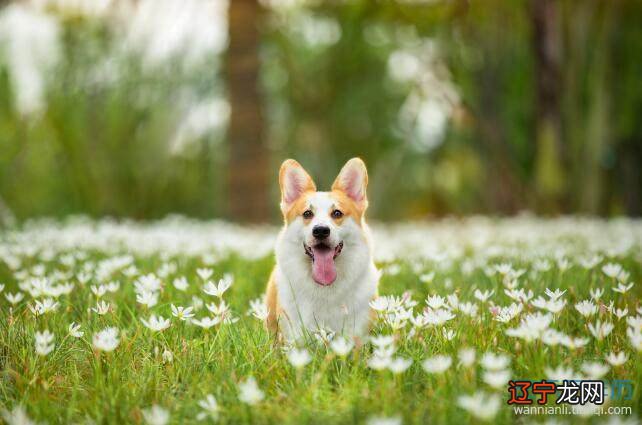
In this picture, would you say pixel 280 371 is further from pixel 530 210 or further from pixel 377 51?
pixel 377 51

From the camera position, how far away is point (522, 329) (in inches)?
86.3

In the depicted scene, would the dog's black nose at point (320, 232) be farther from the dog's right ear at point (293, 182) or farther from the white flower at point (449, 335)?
the white flower at point (449, 335)

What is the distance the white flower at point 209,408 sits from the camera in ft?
6.25

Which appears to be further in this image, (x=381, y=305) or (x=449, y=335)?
(x=381, y=305)

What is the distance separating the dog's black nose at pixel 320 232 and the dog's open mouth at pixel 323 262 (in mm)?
64

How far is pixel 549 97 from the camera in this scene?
9164 millimetres

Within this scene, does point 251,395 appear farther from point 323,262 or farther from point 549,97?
point 549,97

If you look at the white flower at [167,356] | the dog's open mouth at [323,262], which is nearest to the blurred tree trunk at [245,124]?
the dog's open mouth at [323,262]

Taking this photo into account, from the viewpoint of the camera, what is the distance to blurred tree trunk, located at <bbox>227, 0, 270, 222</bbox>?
9.22 m

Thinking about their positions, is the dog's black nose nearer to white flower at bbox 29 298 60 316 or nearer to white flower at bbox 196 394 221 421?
white flower at bbox 196 394 221 421

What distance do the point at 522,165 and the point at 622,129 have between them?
76.8 inches

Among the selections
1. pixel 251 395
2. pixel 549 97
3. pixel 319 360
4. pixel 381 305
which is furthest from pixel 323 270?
pixel 549 97

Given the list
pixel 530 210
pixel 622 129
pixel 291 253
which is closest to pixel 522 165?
pixel 530 210

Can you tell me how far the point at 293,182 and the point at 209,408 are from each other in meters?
1.97
